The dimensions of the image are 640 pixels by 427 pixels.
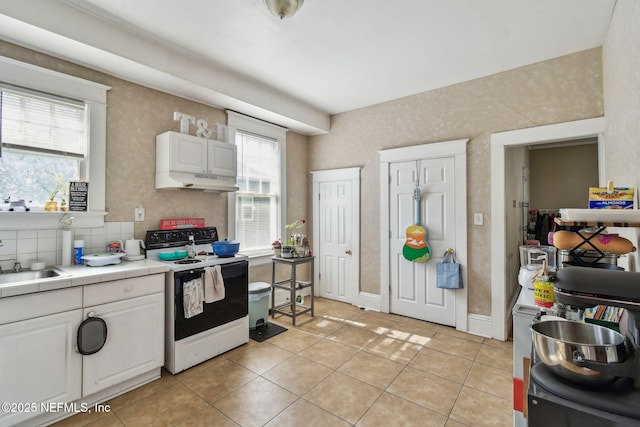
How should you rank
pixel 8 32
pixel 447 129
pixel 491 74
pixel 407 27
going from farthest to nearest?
pixel 447 129 → pixel 491 74 → pixel 407 27 → pixel 8 32

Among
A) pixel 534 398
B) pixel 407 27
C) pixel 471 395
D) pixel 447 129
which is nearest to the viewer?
pixel 534 398

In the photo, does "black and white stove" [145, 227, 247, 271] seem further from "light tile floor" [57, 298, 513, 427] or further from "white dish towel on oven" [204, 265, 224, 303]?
"light tile floor" [57, 298, 513, 427]

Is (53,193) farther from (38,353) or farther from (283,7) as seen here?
(283,7)

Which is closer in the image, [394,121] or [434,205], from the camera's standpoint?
[434,205]

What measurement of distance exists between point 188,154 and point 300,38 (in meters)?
1.50

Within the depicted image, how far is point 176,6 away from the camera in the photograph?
213cm

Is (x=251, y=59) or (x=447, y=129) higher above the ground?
(x=251, y=59)

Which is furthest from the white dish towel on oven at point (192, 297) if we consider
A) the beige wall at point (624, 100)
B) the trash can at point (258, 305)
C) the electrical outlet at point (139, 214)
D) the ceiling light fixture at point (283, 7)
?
the beige wall at point (624, 100)

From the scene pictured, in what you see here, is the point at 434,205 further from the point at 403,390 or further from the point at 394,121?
the point at 403,390

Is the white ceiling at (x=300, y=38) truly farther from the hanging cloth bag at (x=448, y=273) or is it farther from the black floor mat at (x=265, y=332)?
the black floor mat at (x=265, y=332)

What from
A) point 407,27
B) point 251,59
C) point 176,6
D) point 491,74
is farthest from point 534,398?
point 491,74

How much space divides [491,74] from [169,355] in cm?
414

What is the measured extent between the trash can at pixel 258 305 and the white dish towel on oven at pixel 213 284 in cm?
57

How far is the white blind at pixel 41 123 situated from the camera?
2179 millimetres
